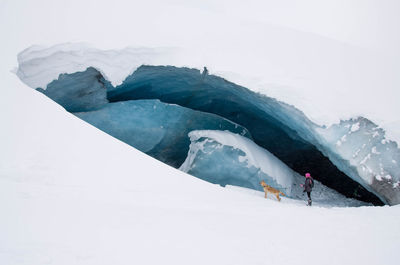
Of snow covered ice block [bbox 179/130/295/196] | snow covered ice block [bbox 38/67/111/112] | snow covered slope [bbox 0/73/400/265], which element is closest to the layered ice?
snow covered ice block [bbox 179/130/295/196]

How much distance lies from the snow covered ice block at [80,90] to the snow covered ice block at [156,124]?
0.25 metres

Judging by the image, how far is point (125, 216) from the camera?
1.73m

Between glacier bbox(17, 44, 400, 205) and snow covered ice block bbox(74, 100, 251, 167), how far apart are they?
0.13m

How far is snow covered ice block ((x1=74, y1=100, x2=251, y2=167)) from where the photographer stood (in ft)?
17.0

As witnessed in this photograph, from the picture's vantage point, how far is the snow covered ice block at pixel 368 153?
322 centimetres

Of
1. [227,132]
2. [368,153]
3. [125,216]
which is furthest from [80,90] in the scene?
[368,153]

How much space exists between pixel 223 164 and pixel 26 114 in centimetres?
314

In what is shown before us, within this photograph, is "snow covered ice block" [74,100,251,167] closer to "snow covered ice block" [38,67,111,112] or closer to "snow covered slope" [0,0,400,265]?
"snow covered ice block" [38,67,111,112]

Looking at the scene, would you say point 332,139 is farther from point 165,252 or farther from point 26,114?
point 26,114

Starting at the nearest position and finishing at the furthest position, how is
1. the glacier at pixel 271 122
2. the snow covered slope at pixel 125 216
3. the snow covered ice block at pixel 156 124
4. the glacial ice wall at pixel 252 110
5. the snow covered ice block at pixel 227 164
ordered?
the snow covered slope at pixel 125 216, the glacier at pixel 271 122, the glacial ice wall at pixel 252 110, the snow covered ice block at pixel 227 164, the snow covered ice block at pixel 156 124

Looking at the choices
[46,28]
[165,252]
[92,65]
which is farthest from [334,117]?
[46,28]

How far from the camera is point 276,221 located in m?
2.09

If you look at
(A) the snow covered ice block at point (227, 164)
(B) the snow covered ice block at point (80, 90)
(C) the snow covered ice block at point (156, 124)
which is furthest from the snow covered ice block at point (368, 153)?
(B) the snow covered ice block at point (80, 90)

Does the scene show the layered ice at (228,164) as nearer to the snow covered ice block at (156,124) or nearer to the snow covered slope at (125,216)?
the snow covered ice block at (156,124)
